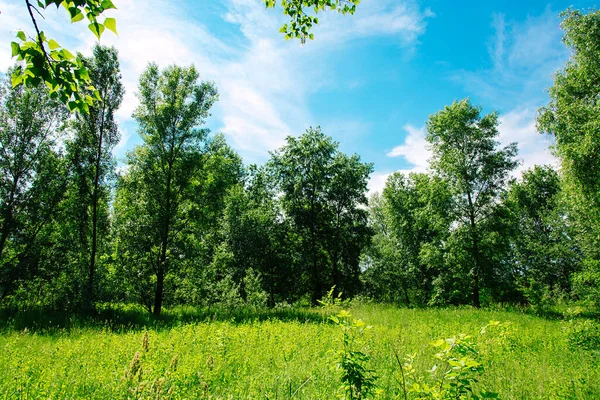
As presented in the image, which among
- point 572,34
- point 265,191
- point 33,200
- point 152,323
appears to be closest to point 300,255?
point 265,191

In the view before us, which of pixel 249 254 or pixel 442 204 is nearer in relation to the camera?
pixel 442 204

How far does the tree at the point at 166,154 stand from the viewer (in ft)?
56.6

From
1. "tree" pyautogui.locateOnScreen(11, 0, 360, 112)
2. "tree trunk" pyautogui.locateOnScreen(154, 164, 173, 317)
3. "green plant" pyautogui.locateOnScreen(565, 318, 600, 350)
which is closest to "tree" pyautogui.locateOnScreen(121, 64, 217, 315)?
"tree trunk" pyautogui.locateOnScreen(154, 164, 173, 317)

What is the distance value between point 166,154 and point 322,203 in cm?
1590

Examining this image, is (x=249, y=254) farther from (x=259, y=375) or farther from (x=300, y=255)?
(x=259, y=375)

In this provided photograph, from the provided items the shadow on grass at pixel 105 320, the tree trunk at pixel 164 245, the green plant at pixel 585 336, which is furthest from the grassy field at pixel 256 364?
the tree trunk at pixel 164 245

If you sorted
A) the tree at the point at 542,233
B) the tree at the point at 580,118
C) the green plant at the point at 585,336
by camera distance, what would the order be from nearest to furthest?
the green plant at the point at 585,336, the tree at the point at 580,118, the tree at the point at 542,233

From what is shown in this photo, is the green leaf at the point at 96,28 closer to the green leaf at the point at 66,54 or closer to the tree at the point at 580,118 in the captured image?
the green leaf at the point at 66,54

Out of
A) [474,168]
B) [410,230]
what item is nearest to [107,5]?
[474,168]

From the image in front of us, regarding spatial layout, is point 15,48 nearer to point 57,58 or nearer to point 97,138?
point 57,58

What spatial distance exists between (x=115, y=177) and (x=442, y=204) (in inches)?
903

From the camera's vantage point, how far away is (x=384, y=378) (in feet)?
17.4

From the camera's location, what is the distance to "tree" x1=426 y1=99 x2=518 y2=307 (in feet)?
71.8

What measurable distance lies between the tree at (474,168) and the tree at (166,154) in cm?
1870
